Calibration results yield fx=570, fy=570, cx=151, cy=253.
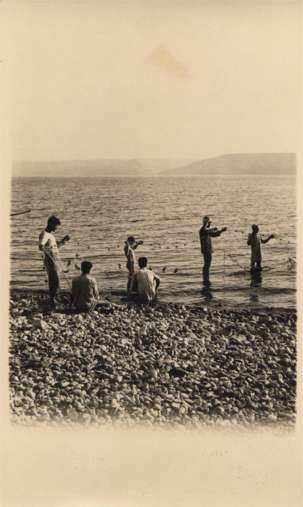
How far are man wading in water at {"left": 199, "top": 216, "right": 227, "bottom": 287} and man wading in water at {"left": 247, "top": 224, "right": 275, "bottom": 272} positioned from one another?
0.85 feet

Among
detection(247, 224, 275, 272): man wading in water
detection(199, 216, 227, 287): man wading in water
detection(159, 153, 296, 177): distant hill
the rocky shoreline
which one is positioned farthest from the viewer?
detection(199, 216, 227, 287): man wading in water

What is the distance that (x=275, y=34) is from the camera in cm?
500

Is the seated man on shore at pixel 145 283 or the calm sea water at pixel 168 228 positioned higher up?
the calm sea water at pixel 168 228

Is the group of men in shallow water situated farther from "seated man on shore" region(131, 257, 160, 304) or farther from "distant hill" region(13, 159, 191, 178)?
"distant hill" region(13, 159, 191, 178)

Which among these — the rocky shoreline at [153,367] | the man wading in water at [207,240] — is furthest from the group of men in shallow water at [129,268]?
the rocky shoreline at [153,367]

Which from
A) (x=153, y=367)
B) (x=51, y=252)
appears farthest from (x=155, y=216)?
(x=153, y=367)

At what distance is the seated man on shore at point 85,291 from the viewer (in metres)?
5.30

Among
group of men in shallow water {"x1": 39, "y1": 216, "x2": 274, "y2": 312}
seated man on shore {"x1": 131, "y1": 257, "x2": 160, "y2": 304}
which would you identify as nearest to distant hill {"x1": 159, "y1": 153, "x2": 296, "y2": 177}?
group of men in shallow water {"x1": 39, "y1": 216, "x2": 274, "y2": 312}

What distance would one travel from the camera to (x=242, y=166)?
5164 millimetres

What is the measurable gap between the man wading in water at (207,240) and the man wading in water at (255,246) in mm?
258

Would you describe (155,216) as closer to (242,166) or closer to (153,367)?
(242,166)

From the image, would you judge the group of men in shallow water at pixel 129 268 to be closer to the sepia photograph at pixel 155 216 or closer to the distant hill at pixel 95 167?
the sepia photograph at pixel 155 216

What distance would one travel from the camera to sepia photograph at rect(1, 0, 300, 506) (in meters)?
4.97

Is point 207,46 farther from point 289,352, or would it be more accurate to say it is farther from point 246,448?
point 246,448
